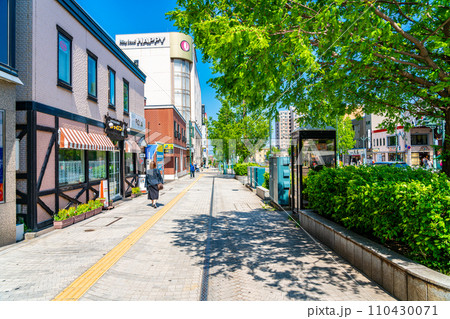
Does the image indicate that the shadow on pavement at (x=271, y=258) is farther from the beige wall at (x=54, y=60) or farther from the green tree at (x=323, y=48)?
the beige wall at (x=54, y=60)

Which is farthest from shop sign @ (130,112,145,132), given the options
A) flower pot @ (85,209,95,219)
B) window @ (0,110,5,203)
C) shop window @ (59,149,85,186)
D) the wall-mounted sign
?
the wall-mounted sign

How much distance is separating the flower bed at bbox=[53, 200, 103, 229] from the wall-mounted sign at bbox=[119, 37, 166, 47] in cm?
5381

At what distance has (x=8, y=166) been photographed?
640 cm

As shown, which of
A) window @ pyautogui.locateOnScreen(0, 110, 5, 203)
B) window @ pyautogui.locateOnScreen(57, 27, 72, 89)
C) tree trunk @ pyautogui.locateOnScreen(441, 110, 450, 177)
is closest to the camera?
tree trunk @ pyautogui.locateOnScreen(441, 110, 450, 177)

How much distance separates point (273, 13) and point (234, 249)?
14.9 feet

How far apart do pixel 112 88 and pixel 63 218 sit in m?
7.41

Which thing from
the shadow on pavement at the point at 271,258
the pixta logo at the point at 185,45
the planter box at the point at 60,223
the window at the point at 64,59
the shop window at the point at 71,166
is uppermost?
the pixta logo at the point at 185,45

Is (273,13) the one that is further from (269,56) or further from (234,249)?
(234,249)

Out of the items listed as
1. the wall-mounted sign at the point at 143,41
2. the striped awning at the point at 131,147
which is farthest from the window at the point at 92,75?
the wall-mounted sign at the point at 143,41

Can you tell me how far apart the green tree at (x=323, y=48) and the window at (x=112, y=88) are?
8.47 m

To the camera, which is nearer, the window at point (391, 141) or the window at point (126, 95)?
the window at point (126, 95)

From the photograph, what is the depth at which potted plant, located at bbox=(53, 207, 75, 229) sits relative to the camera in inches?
308

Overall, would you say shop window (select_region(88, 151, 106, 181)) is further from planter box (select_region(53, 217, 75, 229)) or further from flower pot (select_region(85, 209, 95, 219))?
planter box (select_region(53, 217, 75, 229))

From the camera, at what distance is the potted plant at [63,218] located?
25.7 ft
